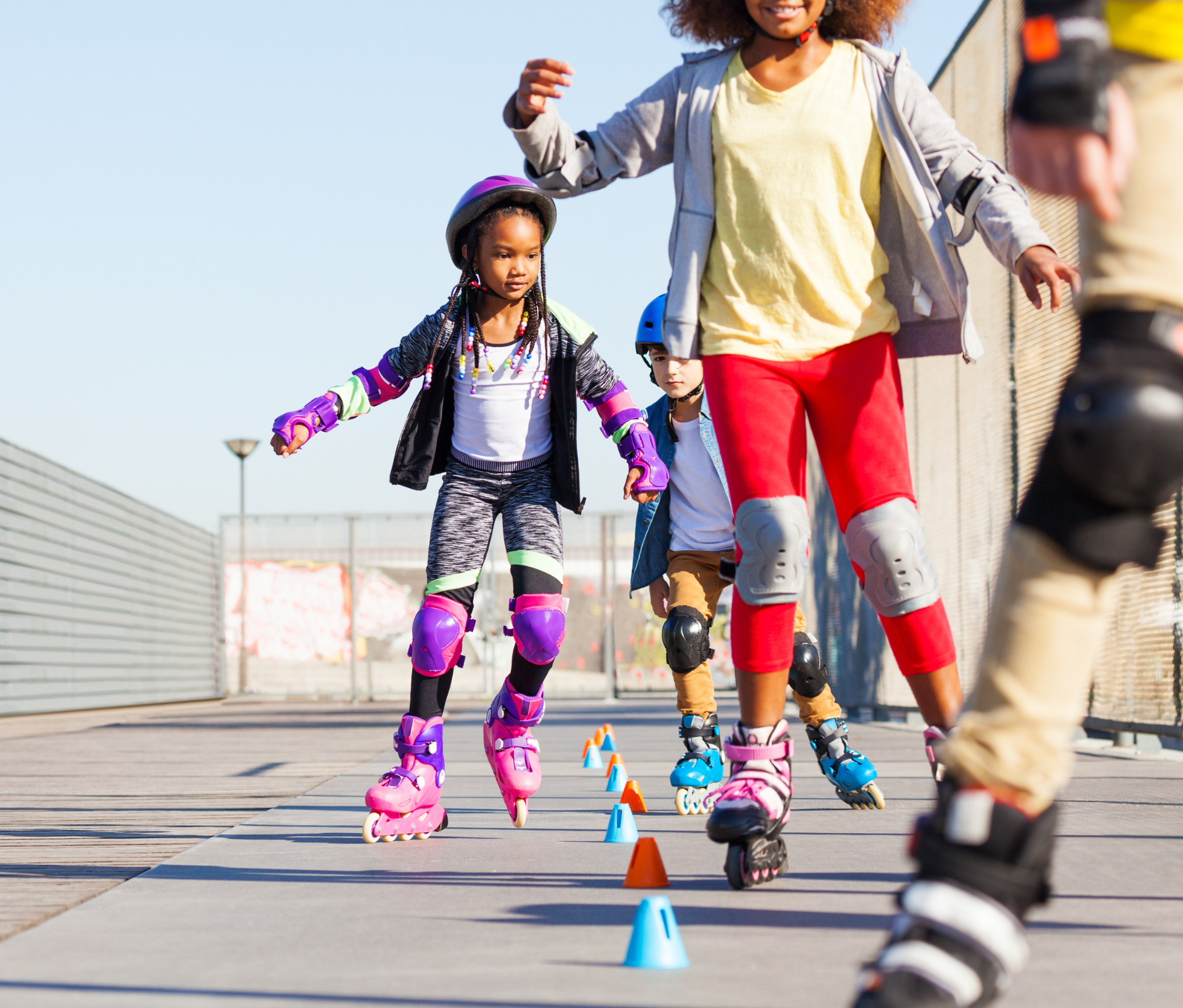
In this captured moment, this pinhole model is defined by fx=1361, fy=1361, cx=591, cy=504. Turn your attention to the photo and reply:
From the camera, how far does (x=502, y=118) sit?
2869 mm

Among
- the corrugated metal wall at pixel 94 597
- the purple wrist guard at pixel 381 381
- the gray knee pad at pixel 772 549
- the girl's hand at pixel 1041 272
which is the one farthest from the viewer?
the corrugated metal wall at pixel 94 597

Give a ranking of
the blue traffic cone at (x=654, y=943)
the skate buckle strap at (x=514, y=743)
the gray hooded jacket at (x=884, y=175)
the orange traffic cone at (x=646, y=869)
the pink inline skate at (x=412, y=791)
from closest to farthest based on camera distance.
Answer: the blue traffic cone at (x=654, y=943), the orange traffic cone at (x=646, y=869), the gray hooded jacket at (x=884, y=175), the pink inline skate at (x=412, y=791), the skate buckle strap at (x=514, y=743)

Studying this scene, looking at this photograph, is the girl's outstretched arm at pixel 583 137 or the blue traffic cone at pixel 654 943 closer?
the blue traffic cone at pixel 654 943

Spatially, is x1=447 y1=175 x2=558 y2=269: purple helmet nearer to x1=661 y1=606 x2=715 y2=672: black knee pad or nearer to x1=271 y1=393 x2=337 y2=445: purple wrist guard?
x1=271 y1=393 x2=337 y2=445: purple wrist guard

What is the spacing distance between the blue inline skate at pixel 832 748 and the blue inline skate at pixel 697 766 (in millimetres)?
343

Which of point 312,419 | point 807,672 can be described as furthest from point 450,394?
point 807,672

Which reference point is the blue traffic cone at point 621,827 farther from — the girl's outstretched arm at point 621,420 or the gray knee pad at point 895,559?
the gray knee pad at point 895,559

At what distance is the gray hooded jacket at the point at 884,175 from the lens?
2.98 m

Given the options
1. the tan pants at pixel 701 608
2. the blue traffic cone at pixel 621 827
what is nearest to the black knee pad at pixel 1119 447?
the blue traffic cone at pixel 621 827

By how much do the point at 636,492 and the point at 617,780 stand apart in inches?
63.1

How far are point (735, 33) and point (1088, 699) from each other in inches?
186

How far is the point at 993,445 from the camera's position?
311 inches

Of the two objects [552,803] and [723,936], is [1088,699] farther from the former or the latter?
[723,936]

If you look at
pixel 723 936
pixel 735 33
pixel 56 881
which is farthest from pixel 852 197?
pixel 56 881
